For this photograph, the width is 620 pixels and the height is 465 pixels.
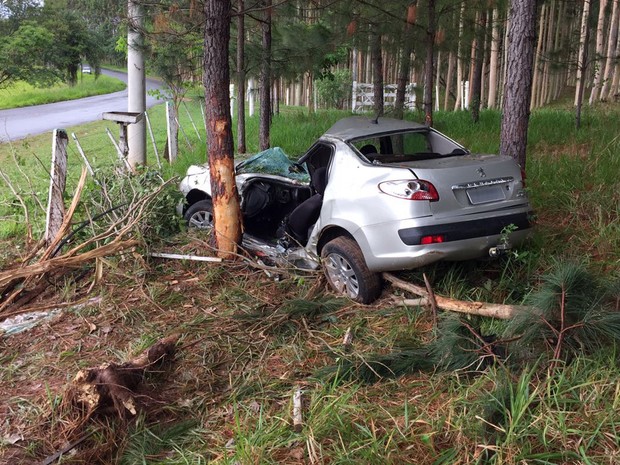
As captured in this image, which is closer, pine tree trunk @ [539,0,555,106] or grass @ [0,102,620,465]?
grass @ [0,102,620,465]

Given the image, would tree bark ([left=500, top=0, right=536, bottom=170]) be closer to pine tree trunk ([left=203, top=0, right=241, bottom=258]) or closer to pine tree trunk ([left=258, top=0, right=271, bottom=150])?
pine tree trunk ([left=203, top=0, right=241, bottom=258])

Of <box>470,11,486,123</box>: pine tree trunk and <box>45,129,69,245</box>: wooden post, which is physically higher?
<box>470,11,486,123</box>: pine tree trunk

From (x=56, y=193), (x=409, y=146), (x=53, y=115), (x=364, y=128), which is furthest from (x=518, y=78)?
(x=53, y=115)

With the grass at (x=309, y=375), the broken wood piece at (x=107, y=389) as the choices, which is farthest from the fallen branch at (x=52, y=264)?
the broken wood piece at (x=107, y=389)

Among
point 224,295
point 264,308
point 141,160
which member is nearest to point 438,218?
point 264,308

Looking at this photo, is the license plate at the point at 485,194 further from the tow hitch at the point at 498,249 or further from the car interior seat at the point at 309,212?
the car interior seat at the point at 309,212

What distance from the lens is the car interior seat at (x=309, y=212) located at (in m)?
5.75

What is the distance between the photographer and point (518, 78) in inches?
250

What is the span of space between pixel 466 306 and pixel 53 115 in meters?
25.0

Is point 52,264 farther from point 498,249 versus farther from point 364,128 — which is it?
point 498,249

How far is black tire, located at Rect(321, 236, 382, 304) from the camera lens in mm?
4988

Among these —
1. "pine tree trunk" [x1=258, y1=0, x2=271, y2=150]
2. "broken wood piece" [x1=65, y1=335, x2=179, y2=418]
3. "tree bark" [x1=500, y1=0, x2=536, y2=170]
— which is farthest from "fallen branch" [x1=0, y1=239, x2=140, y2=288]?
"pine tree trunk" [x1=258, y1=0, x2=271, y2=150]

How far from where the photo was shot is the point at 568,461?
2.79 m

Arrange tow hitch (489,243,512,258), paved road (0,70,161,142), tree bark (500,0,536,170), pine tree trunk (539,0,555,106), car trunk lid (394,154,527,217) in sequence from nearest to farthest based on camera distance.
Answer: car trunk lid (394,154,527,217), tow hitch (489,243,512,258), tree bark (500,0,536,170), paved road (0,70,161,142), pine tree trunk (539,0,555,106)
